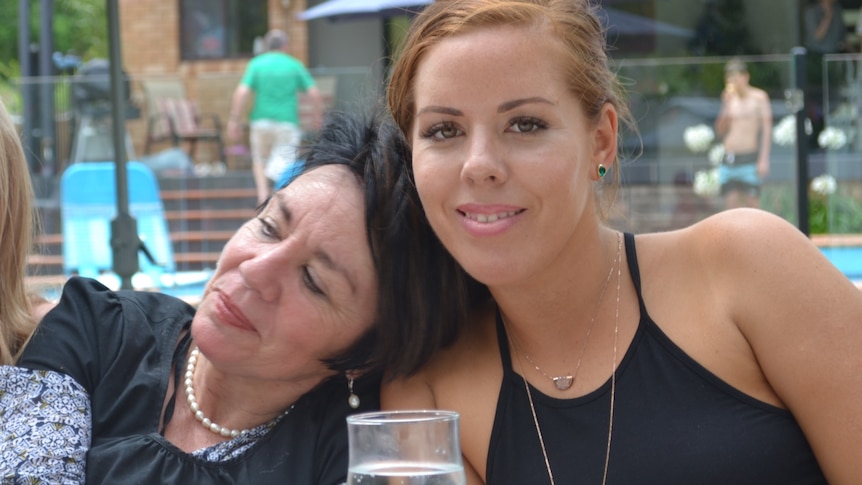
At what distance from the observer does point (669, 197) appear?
24.6 feet

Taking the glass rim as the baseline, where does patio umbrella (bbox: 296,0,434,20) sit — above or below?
above

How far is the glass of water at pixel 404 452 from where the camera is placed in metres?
1.36

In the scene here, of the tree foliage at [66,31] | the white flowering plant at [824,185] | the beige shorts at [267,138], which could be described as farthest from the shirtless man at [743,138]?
the tree foliage at [66,31]

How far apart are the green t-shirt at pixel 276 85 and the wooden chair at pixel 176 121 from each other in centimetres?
45

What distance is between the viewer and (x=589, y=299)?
2197mm

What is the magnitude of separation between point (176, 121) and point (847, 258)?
5748mm

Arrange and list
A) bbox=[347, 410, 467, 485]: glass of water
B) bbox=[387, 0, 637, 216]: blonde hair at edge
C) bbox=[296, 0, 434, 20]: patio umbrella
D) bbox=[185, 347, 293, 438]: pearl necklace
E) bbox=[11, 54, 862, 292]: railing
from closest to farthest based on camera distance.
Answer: bbox=[347, 410, 467, 485]: glass of water, bbox=[387, 0, 637, 216]: blonde hair at edge, bbox=[185, 347, 293, 438]: pearl necklace, bbox=[11, 54, 862, 292]: railing, bbox=[296, 0, 434, 20]: patio umbrella

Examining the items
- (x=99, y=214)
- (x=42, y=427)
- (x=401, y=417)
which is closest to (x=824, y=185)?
(x=99, y=214)

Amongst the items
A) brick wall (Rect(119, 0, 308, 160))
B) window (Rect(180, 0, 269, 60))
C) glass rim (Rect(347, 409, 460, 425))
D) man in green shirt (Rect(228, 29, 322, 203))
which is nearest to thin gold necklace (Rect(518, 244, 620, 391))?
glass rim (Rect(347, 409, 460, 425))

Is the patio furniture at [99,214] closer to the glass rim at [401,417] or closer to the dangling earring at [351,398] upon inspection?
the dangling earring at [351,398]

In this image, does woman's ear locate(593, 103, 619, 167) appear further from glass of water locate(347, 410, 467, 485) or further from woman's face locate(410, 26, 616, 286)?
glass of water locate(347, 410, 467, 485)

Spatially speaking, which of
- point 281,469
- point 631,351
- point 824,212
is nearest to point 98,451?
point 281,469

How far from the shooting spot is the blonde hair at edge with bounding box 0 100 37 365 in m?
2.28

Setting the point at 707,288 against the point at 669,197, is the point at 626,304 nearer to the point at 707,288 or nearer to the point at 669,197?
the point at 707,288
